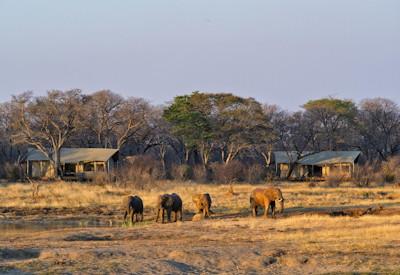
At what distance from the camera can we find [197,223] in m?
27.9

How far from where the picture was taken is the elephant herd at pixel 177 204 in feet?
98.4

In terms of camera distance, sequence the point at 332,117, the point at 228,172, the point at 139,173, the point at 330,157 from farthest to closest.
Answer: the point at 332,117 < the point at 330,157 < the point at 228,172 < the point at 139,173

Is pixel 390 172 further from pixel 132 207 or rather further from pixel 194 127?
pixel 132 207

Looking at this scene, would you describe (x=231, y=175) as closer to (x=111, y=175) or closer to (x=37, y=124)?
(x=111, y=175)

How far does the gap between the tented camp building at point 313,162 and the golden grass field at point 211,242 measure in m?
33.7

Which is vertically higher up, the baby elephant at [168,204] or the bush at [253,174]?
the bush at [253,174]

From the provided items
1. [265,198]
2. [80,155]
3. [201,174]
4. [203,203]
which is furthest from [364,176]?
[203,203]

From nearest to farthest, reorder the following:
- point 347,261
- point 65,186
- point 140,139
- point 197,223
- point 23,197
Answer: point 347,261, point 197,223, point 23,197, point 65,186, point 140,139

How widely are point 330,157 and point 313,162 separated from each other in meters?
1.75

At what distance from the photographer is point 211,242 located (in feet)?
70.4

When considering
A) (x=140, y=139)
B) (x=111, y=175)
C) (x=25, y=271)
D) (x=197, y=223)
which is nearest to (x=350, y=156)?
(x=140, y=139)

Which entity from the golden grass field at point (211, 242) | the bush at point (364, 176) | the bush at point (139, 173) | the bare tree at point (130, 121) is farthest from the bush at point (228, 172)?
the golden grass field at point (211, 242)

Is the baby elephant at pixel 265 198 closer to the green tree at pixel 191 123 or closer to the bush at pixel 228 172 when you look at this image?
the bush at pixel 228 172

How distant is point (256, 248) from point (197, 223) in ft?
29.3
